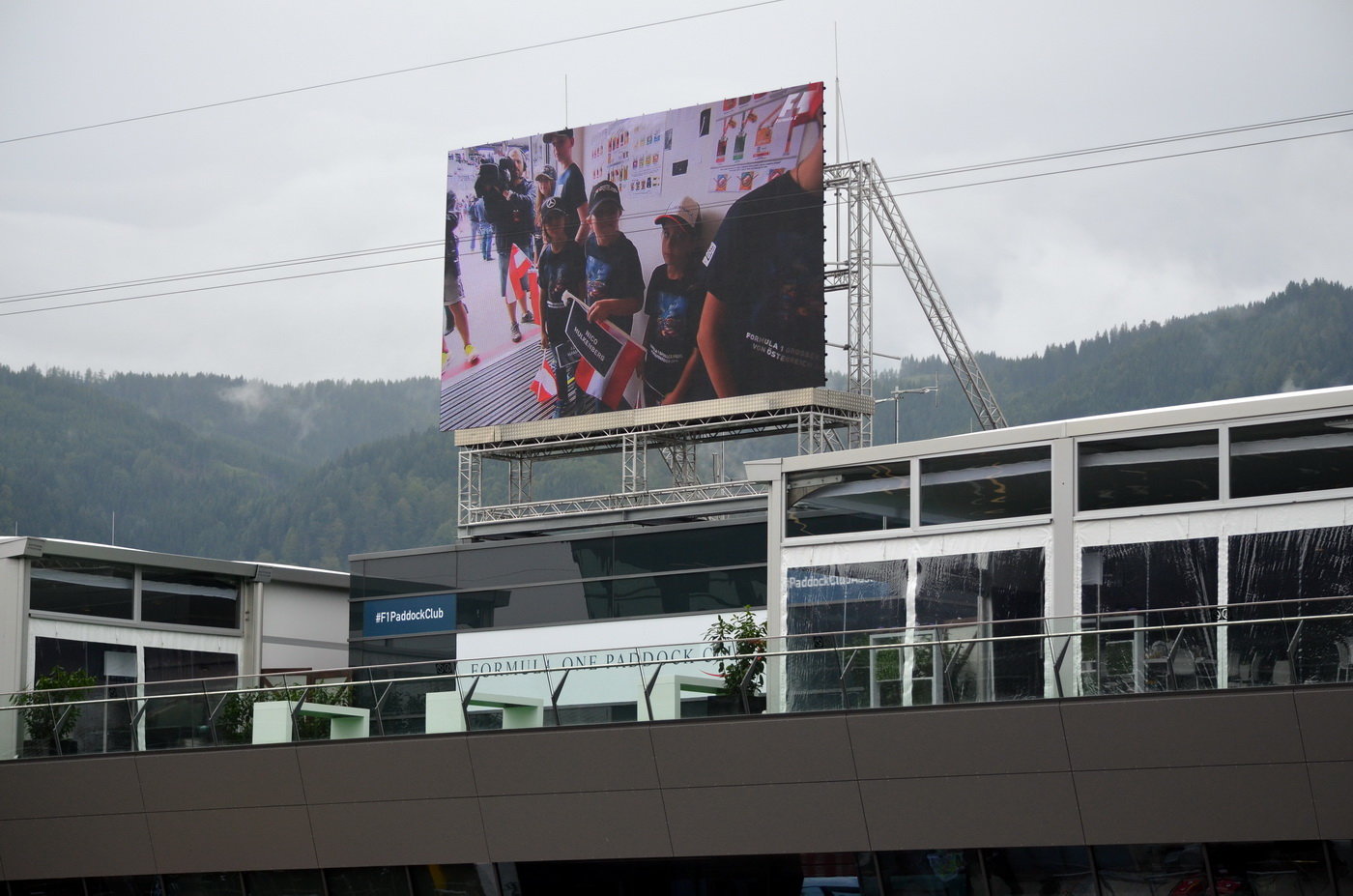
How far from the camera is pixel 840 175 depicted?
37781 millimetres

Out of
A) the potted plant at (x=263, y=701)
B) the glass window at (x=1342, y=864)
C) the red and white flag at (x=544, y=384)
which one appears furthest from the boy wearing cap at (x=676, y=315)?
the glass window at (x=1342, y=864)

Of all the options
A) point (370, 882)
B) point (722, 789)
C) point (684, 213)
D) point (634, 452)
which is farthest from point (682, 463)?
point (722, 789)

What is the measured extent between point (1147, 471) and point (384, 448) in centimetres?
12725

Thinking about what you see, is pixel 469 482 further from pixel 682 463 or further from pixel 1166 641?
pixel 1166 641

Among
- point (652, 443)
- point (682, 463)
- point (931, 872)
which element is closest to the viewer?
point (931, 872)

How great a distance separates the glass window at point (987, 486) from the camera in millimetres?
22266

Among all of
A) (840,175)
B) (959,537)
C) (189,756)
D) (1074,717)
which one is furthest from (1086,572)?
(840,175)

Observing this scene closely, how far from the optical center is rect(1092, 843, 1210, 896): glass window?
1836 centimetres

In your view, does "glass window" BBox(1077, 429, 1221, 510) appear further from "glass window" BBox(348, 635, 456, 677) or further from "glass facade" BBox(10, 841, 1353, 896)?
"glass window" BBox(348, 635, 456, 677)

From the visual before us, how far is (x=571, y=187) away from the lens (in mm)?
39719

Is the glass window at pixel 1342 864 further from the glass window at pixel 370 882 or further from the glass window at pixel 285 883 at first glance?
the glass window at pixel 285 883

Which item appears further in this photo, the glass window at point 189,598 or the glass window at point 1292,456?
the glass window at point 189,598

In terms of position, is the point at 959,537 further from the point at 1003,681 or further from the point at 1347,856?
the point at 1347,856

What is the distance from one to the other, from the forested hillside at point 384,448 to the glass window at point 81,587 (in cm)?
6439
